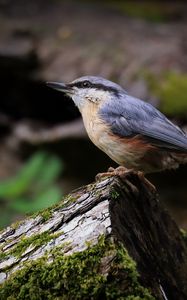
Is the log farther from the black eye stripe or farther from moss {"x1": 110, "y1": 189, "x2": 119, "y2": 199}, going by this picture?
the black eye stripe

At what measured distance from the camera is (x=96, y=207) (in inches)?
118

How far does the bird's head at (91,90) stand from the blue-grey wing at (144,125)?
22 cm

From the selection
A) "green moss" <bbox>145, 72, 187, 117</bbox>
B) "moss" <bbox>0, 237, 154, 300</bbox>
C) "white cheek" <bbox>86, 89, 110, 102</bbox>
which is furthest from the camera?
"green moss" <bbox>145, 72, 187, 117</bbox>

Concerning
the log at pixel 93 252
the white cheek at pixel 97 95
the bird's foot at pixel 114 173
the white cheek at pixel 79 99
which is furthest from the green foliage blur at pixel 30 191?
the log at pixel 93 252

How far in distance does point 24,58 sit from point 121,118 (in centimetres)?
433

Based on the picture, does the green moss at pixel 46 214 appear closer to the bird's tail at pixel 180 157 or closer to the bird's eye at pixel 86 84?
the bird's tail at pixel 180 157

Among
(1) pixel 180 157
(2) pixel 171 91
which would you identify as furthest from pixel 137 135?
(2) pixel 171 91

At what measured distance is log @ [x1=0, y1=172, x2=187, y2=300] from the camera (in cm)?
271

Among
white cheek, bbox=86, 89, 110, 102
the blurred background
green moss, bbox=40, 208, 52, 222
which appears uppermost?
the blurred background

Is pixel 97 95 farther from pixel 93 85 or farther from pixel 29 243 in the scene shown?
pixel 29 243

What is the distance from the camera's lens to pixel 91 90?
15.0 feet

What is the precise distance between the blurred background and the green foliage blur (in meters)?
0.02

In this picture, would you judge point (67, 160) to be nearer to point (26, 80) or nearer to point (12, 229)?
point (26, 80)

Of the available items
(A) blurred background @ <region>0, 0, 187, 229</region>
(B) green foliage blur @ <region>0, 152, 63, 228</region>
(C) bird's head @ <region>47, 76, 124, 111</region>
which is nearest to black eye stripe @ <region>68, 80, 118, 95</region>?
(C) bird's head @ <region>47, 76, 124, 111</region>
